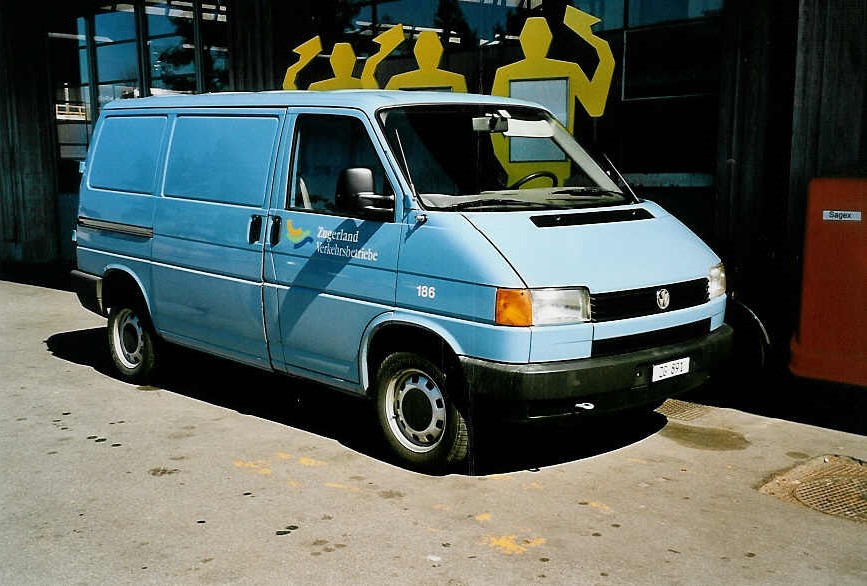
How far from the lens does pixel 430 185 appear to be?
17.7 ft

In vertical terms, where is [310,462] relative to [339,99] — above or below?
below

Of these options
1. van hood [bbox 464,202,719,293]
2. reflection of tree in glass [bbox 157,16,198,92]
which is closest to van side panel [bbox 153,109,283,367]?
van hood [bbox 464,202,719,293]

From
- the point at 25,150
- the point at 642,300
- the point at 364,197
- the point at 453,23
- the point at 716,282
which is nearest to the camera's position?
the point at 642,300

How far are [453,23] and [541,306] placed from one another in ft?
20.8

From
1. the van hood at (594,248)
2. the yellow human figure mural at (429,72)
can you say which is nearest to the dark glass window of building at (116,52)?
the yellow human figure mural at (429,72)

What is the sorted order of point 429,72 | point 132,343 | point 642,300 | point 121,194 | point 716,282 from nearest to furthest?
point 642,300 → point 716,282 → point 121,194 → point 132,343 → point 429,72

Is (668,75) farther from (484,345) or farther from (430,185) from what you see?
(484,345)

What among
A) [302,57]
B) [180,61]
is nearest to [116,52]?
[180,61]

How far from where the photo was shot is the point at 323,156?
5.81 metres

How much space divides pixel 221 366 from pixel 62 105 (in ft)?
34.3

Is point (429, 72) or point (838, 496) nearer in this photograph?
point (838, 496)

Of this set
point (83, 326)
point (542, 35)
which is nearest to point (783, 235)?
point (542, 35)

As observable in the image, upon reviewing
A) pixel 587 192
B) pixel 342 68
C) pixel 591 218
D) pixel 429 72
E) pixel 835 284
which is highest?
pixel 342 68

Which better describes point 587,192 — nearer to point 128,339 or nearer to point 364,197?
point 364,197
